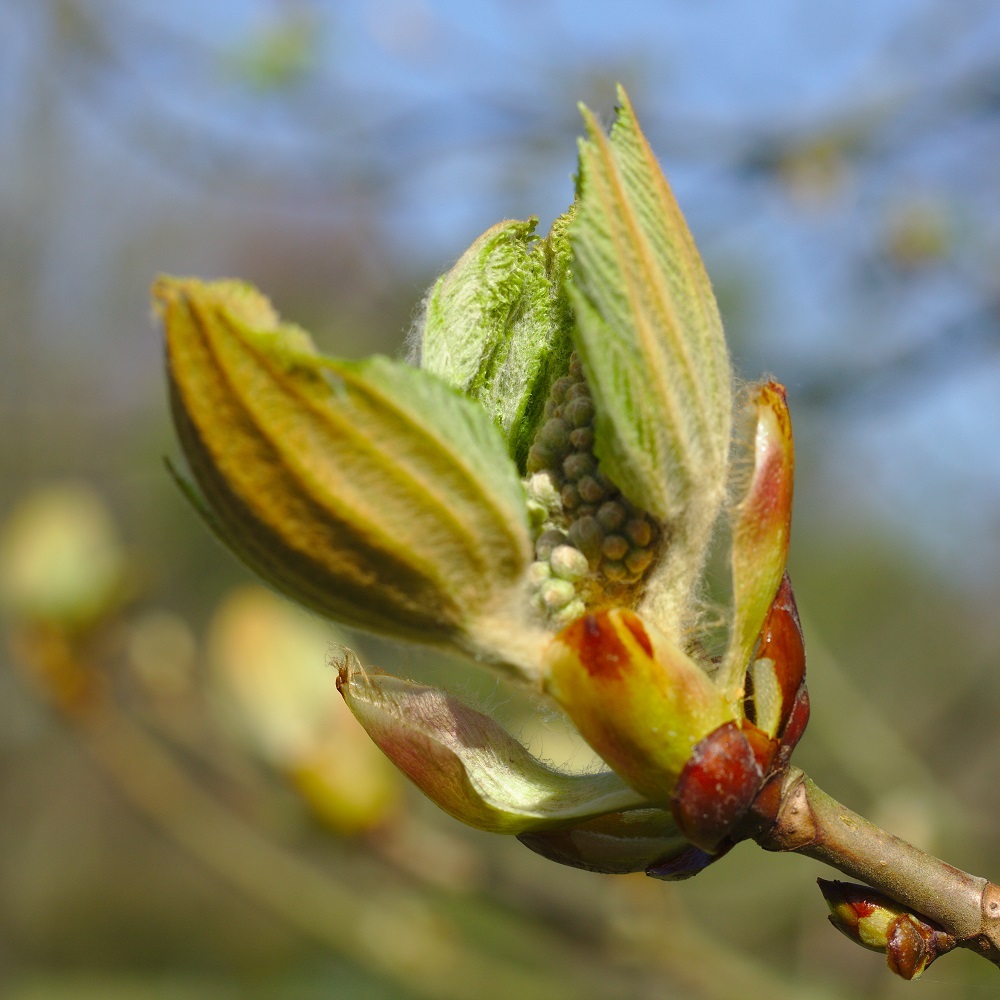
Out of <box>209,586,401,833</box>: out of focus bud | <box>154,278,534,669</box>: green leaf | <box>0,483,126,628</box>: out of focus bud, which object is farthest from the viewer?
<box>0,483,126,628</box>: out of focus bud

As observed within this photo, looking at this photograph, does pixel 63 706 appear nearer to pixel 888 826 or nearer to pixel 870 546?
pixel 888 826

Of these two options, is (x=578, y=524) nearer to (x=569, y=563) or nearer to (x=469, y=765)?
(x=569, y=563)

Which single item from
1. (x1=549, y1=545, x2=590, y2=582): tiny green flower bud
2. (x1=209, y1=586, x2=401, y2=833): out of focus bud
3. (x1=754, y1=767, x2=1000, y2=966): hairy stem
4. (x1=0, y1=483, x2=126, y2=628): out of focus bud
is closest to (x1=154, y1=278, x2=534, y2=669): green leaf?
(x1=549, y1=545, x2=590, y2=582): tiny green flower bud

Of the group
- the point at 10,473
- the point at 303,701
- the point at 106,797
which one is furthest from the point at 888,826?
the point at 106,797

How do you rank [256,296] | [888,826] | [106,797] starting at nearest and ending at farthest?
[256,296], [888,826], [106,797]

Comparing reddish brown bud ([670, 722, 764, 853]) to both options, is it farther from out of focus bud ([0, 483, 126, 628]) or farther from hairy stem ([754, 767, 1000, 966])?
out of focus bud ([0, 483, 126, 628])
